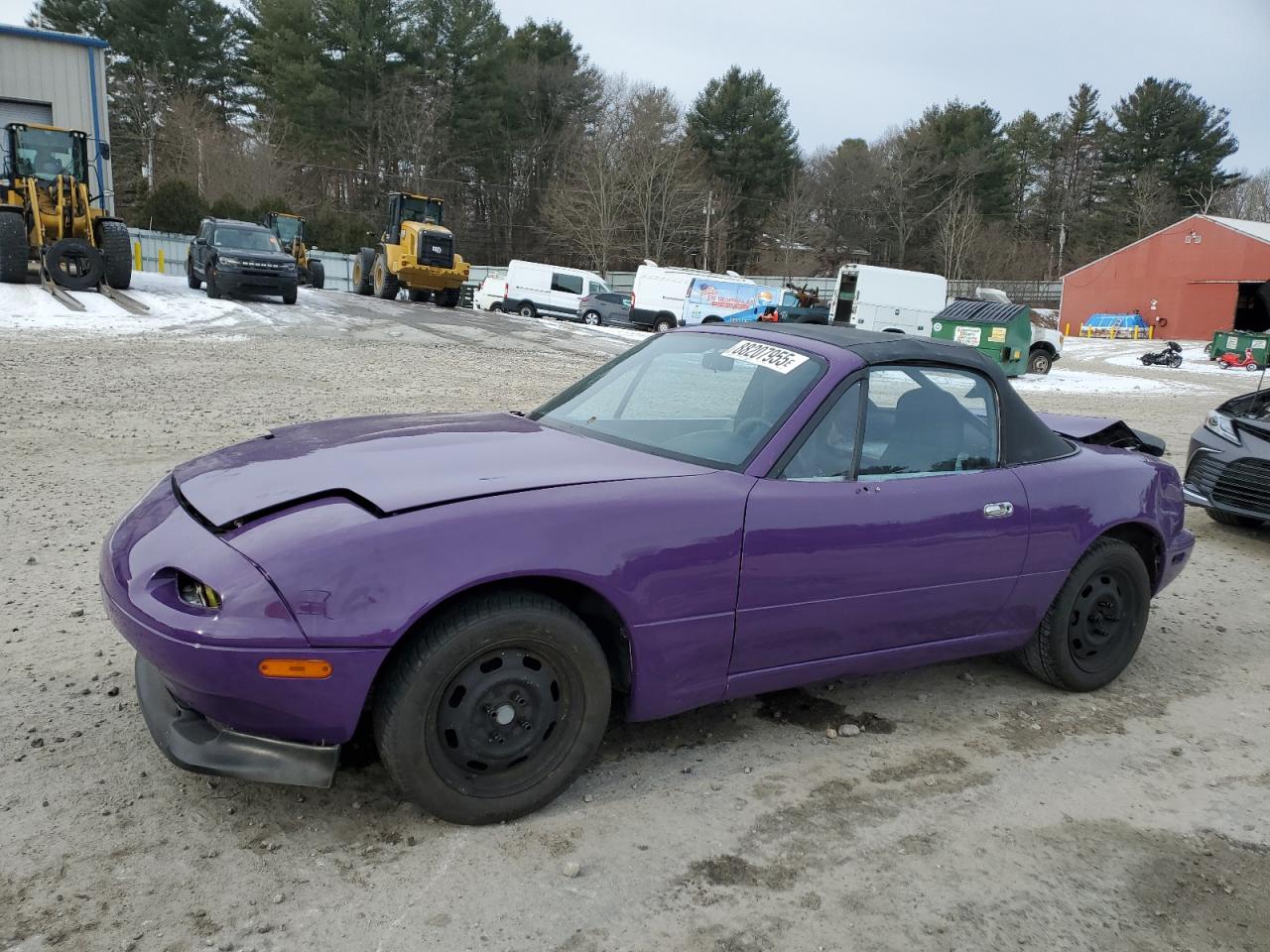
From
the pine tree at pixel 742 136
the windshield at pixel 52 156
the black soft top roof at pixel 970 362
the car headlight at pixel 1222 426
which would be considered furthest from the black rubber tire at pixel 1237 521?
the pine tree at pixel 742 136

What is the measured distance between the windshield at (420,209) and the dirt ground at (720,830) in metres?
27.5

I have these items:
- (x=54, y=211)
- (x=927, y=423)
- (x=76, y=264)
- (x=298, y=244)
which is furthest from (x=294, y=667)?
(x=298, y=244)

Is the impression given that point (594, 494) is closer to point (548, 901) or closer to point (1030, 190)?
point (548, 901)

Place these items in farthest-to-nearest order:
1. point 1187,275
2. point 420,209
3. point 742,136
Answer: point 742,136, point 1187,275, point 420,209

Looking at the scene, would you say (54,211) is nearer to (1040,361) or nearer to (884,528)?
(884,528)

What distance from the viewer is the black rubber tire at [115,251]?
20.5 m

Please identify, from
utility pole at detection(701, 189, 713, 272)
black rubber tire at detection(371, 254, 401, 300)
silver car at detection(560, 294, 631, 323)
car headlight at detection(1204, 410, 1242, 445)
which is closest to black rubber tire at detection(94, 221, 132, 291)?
black rubber tire at detection(371, 254, 401, 300)

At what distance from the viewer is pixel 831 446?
333 centimetres

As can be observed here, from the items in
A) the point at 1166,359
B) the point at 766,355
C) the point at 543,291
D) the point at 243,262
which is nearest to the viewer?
the point at 766,355

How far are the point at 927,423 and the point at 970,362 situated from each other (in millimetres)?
403

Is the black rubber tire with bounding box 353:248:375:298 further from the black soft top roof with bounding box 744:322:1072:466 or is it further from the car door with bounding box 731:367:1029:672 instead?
the car door with bounding box 731:367:1029:672

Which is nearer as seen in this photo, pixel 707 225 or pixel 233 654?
pixel 233 654

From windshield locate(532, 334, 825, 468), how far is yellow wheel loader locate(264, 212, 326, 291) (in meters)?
30.2

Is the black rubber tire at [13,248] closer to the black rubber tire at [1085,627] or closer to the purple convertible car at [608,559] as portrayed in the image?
the purple convertible car at [608,559]
